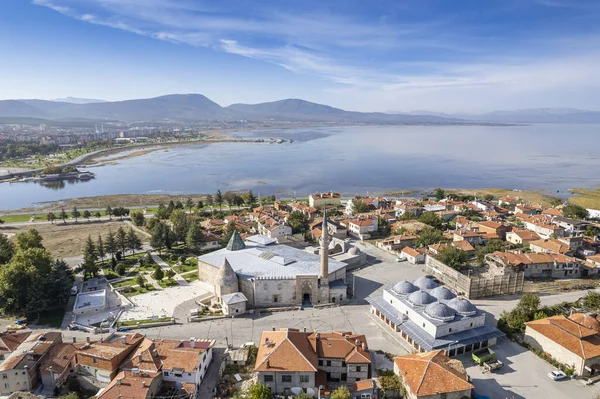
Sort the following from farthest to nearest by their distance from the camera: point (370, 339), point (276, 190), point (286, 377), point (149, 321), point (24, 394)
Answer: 1. point (276, 190)
2. point (149, 321)
3. point (370, 339)
4. point (286, 377)
5. point (24, 394)

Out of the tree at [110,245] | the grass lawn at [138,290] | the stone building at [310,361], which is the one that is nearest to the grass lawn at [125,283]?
the grass lawn at [138,290]

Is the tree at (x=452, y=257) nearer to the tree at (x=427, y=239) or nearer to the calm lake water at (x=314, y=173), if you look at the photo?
the tree at (x=427, y=239)

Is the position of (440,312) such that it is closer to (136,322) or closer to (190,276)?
(136,322)

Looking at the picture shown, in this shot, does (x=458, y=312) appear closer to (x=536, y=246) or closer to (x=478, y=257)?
(x=478, y=257)

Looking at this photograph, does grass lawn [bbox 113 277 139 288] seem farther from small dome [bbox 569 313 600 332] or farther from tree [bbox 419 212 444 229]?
tree [bbox 419 212 444 229]

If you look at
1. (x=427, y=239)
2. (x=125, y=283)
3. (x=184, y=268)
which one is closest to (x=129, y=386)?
(x=125, y=283)

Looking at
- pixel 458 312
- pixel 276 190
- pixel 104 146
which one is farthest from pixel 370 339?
pixel 104 146
